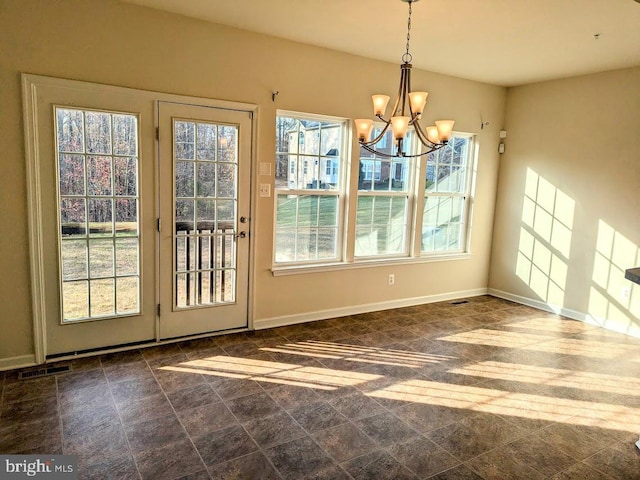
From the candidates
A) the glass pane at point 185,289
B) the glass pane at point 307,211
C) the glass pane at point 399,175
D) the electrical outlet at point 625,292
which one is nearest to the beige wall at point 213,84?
the glass pane at point 307,211

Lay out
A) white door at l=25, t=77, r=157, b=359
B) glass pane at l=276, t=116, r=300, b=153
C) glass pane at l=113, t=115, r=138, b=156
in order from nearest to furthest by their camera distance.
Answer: white door at l=25, t=77, r=157, b=359, glass pane at l=113, t=115, r=138, b=156, glass pane at l=276, t=116, r=300, b=153

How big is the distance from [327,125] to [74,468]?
3432mm

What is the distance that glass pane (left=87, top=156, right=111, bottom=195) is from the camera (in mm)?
3217

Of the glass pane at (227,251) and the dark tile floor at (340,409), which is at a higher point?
the glass pane at (227,251)

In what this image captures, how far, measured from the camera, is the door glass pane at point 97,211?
3158 mm

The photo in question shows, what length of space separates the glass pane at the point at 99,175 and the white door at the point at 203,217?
15.1 inches

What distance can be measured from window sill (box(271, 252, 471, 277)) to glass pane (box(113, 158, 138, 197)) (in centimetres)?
143

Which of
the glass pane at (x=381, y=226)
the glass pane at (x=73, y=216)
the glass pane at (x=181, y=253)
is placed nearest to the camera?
the glass pane at (x=73, y=216)

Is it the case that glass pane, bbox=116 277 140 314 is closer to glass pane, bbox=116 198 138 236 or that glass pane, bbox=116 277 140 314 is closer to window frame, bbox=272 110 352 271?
glass pane, bbox=116 198 138 236

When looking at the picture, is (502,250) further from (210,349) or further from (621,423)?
(210,349)

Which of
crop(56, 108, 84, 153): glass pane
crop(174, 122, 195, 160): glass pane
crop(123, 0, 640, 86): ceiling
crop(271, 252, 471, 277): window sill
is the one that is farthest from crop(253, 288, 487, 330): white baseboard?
crop(123, 0, 640, 86): ceiling

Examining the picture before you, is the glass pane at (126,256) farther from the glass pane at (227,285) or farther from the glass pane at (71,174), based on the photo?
the glass pane at (227,285)

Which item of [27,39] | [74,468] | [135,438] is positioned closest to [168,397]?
[135,438]

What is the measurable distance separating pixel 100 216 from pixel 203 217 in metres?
0.80
